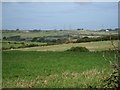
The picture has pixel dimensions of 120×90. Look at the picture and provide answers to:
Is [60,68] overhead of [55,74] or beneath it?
beneath

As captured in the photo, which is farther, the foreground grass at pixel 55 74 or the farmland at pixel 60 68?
the foreground grass at pixel 55 74

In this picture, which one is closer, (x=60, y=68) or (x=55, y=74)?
(x=55, y=74)

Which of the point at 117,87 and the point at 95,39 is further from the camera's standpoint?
the point at 95,39

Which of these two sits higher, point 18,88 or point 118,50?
point 118,50

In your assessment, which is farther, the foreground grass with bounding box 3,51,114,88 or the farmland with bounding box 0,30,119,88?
the foreground grass with bounding box 3,51,114,88

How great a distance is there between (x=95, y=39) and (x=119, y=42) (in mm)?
73591

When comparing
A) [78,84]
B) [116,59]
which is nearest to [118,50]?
[116,59]

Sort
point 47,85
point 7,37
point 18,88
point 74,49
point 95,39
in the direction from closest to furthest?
point 18,88 < point 47,85 < point 74,49 < point 95,39 < point 7,37

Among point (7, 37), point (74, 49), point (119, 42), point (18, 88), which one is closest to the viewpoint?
point (119, 42)

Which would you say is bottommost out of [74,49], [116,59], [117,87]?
[74,49]

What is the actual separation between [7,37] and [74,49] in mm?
36870

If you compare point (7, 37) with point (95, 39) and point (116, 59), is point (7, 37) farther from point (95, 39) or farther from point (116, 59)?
point (116, 59)

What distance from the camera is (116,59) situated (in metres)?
6.49

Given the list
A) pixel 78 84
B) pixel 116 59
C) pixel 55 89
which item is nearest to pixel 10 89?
pixel 55 89
